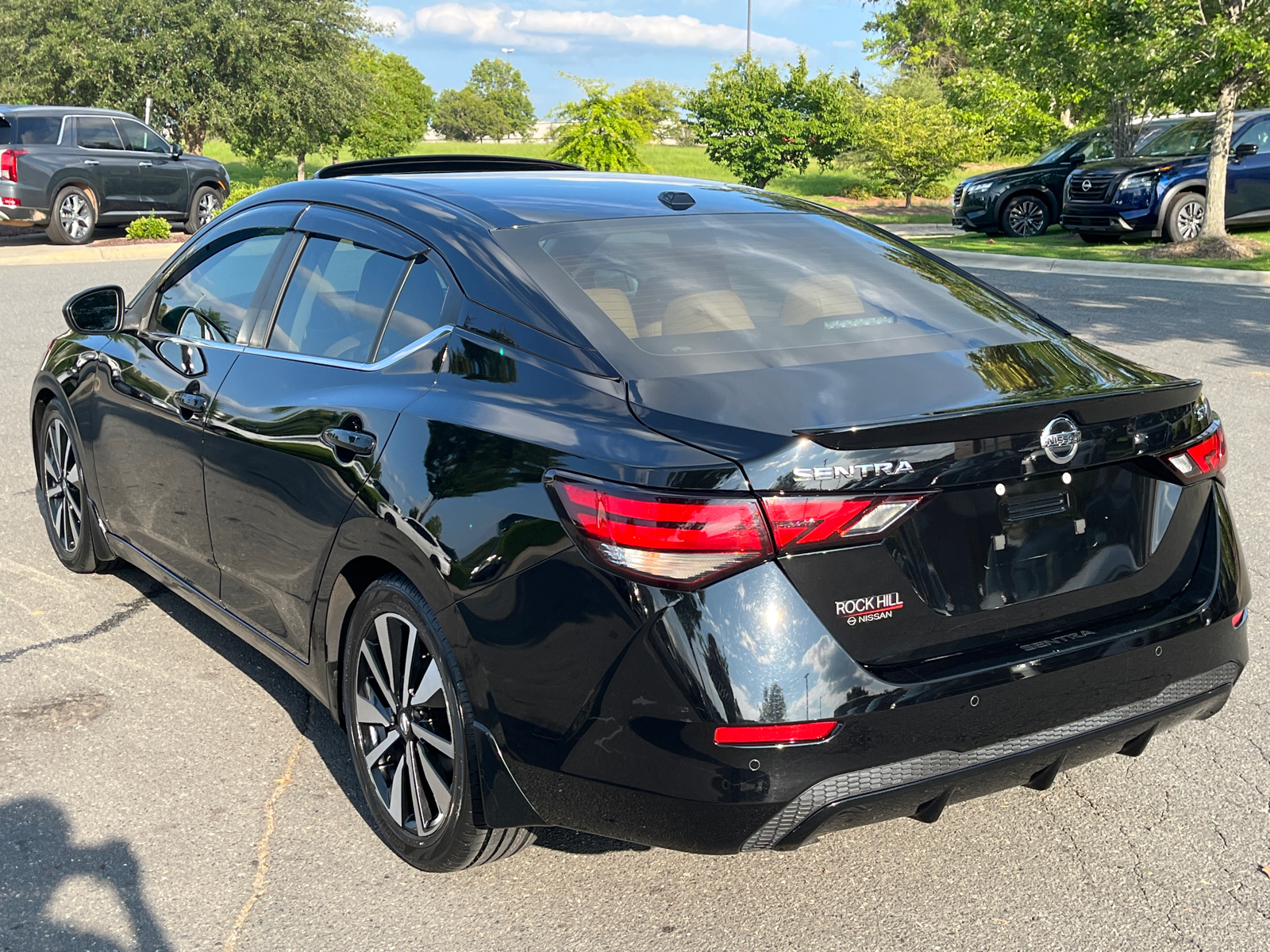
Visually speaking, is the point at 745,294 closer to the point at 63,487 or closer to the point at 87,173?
the point at 63,487

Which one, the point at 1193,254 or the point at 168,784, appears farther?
the point at 1193,254

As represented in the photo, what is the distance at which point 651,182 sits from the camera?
4.20 metres

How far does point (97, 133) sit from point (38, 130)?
Answer: 1.01 meters

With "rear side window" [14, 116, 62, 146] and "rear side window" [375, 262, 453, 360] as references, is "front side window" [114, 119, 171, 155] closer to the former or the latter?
"rear side window" [14, 116, 62, 146]

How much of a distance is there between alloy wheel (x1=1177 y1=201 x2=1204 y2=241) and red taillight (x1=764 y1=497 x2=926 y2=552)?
18.4 meters

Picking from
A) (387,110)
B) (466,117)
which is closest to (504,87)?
(466,117)

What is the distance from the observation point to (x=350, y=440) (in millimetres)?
3336

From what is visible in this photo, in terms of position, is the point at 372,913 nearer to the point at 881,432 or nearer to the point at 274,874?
the point at 274,874

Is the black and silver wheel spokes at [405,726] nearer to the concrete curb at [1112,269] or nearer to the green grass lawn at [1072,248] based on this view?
the concrete curb at [1112,269]

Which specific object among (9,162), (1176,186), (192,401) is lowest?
(192,401)

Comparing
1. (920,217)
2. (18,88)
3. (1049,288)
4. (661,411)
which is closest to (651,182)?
(661,411)

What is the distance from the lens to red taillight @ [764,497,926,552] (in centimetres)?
252

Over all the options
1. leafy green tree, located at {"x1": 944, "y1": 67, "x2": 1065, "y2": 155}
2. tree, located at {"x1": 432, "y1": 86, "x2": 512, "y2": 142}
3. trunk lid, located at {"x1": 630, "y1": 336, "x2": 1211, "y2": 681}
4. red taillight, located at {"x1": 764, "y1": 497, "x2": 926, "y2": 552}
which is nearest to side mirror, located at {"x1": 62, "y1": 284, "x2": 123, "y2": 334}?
trunk lid, located at {"x1": 630, "y1": 336, "x2": 1211, "y2": 681}

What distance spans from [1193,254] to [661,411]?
55.7 ft
